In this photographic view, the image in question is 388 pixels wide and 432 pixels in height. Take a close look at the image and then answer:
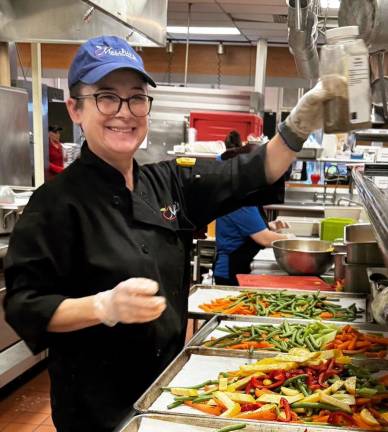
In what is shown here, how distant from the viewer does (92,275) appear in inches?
64.2

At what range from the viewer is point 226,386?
5.59 feet

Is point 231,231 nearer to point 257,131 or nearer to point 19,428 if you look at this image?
point 19,428

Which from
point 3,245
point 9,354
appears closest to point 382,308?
point 3,245

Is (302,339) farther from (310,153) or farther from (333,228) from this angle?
(310,153)

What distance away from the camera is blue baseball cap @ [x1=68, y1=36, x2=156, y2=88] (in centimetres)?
162

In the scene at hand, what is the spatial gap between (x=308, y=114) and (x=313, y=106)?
58 mm

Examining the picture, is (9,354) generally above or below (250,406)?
below

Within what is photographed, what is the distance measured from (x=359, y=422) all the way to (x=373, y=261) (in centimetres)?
133

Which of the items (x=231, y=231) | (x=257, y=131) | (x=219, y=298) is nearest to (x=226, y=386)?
(x=219, y=298)

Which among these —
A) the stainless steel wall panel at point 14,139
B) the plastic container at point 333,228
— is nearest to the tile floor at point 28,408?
the stainless steel wall panel at point 14,139

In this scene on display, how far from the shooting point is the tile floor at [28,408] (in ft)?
11.8

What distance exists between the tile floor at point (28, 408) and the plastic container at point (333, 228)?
2.19 m

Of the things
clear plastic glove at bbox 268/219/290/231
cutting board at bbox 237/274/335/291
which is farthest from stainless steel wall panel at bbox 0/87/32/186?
cutting board at bbox 237/274/335/291

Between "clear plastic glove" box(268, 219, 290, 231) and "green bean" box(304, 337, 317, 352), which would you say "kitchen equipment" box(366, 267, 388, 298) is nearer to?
"green bean" box(304, 337, 317, 352)
